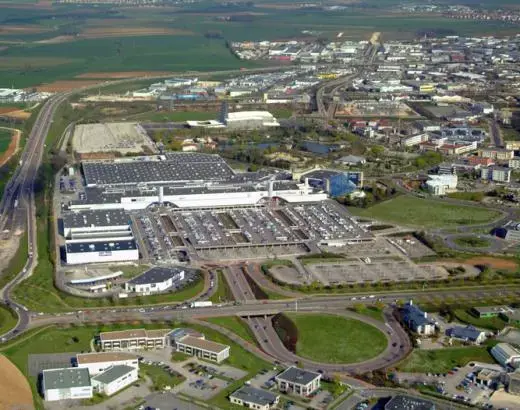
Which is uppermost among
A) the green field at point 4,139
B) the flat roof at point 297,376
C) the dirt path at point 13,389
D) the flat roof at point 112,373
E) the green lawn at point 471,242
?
the flat roof at point 297,376

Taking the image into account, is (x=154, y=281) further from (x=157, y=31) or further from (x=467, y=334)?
(x=157, y=31)

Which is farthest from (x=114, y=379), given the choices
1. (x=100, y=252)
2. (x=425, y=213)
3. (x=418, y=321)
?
(x=425, y=213)

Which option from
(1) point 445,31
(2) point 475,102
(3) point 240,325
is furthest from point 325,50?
(3) point 240,325

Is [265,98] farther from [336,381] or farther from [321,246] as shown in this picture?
[336,381]

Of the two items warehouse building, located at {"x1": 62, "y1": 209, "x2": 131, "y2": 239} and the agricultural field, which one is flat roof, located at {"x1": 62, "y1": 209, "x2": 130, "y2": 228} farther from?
the agricultural field

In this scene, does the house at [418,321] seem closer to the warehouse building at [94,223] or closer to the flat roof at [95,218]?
the warehouse building at [94,223]

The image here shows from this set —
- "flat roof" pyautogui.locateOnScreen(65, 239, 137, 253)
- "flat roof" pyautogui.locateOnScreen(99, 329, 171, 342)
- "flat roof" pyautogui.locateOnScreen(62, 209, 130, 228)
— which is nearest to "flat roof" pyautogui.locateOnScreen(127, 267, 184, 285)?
"flat roof" pyautogui.locateOnScreen(65, 239, 137, 253)

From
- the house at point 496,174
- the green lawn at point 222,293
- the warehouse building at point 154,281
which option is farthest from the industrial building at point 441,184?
the warehouse building at point 154,281
